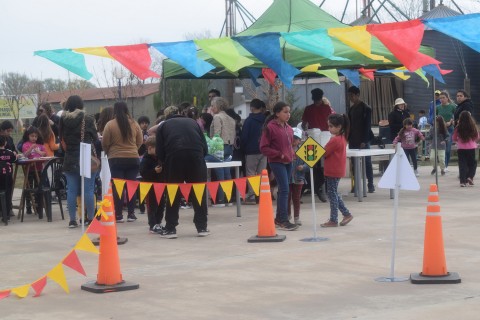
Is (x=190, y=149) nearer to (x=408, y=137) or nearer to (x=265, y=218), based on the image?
(x=265, y=218)

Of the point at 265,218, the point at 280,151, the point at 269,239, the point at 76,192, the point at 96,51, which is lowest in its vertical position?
the point at 269,239

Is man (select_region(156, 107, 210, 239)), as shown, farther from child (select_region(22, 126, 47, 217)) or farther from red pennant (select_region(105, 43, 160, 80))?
child (select_region(22, 126, 47, 217))

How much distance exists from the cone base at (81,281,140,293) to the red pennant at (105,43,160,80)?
16.2 ft

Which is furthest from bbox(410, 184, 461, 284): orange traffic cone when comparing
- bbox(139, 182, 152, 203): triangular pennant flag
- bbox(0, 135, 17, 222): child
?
bbox(0, 135, 17, 222): child

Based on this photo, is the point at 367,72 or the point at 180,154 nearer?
the point at 180,154

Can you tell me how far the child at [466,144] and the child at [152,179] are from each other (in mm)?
7650

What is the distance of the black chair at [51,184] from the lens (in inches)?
570

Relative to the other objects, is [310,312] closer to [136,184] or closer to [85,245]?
[85,245]

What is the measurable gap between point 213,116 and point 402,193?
4.01 meters

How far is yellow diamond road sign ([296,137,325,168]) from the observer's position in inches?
450

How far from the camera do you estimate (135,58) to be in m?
13.3

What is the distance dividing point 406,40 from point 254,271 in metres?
4.34

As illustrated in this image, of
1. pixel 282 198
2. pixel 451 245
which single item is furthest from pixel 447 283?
pixel 282 198

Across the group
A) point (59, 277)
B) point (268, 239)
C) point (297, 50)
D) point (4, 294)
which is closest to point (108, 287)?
point (59, 277)
